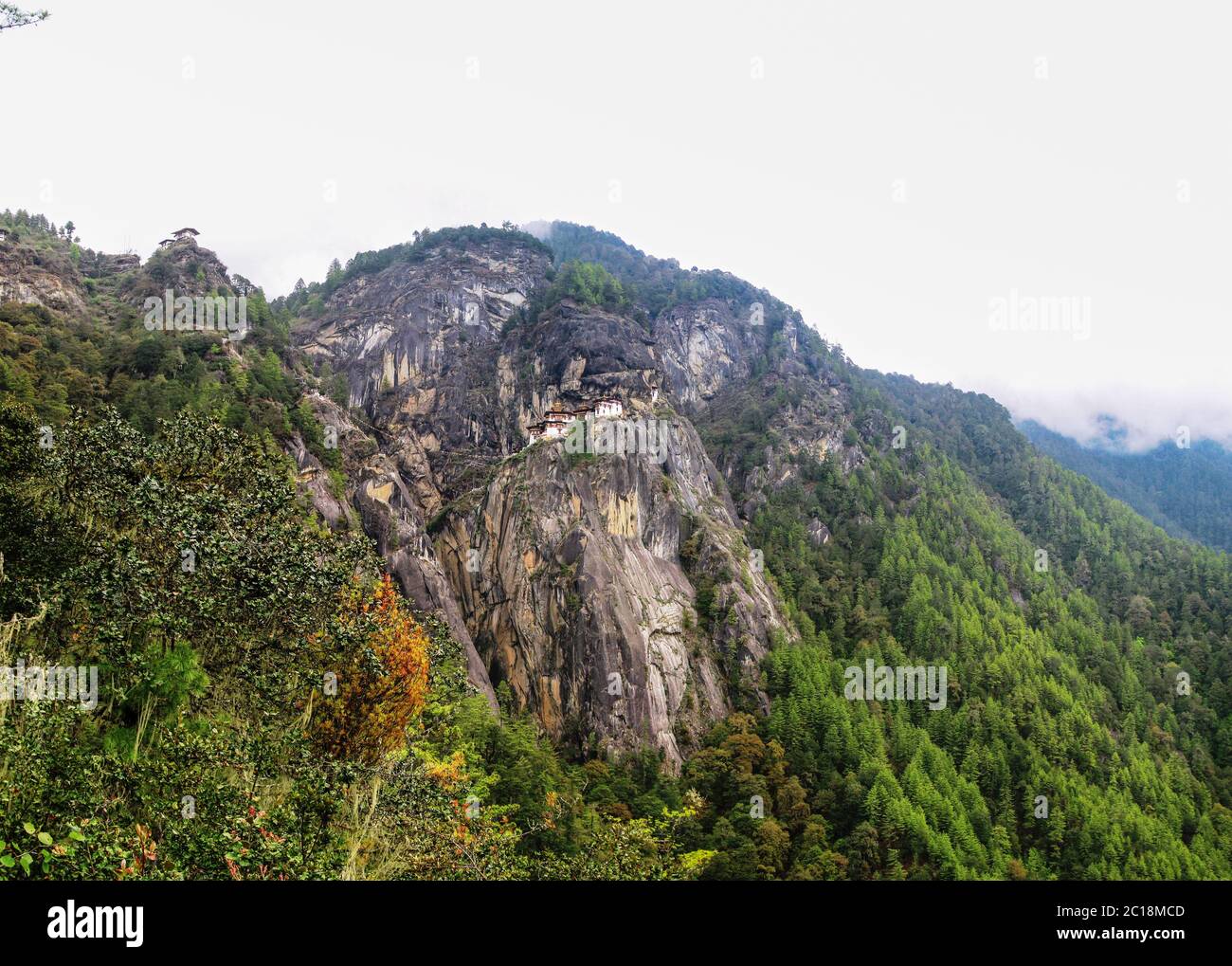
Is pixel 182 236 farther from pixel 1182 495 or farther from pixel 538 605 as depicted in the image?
pixel 1182 495

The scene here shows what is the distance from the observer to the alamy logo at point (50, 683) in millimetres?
12320

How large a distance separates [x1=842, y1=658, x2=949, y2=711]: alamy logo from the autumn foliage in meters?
55.5

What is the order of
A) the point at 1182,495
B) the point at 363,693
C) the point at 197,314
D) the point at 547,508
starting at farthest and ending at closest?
the point at 1182,495 < the point at 197,314 < the point at 547,508 < the point at 363,693

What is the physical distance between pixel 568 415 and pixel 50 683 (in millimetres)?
69324

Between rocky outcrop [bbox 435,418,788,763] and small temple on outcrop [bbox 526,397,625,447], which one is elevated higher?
small temple on outcrop [bbox 526,397,625,447]

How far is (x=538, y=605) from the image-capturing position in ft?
212

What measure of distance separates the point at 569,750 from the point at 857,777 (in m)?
21.3

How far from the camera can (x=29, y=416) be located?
21.8m

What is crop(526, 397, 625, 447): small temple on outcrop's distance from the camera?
256ft
